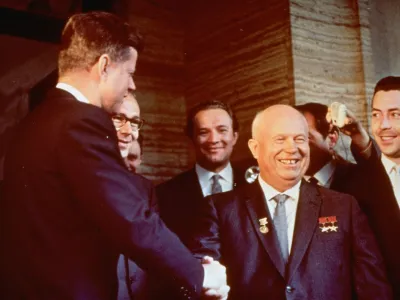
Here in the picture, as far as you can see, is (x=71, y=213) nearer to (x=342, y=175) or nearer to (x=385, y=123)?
(x=385, y=123)

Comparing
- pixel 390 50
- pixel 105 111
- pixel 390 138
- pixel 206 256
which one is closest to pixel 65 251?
pixel 105 111

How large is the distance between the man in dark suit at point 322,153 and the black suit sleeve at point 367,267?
979 mm

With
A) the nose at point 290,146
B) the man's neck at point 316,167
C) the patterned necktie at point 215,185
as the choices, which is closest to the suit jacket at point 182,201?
the patterned necktie at point 215,185

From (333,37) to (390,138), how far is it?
2589 millimetres

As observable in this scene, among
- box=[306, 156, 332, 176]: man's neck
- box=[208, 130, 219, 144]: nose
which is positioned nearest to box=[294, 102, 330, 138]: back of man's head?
box=[306, 156, 332, 176]: man's neck

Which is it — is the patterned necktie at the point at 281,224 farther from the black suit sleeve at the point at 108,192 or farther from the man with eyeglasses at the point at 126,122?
the man with eyeglasses at the point at 126,122

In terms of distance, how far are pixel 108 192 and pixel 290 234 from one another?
129cm

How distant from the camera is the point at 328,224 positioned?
118 inches

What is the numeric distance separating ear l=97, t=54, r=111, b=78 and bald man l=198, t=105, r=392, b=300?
1.15 m

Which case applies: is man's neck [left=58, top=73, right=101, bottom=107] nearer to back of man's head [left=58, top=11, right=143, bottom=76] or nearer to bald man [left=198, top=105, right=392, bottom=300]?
back of man's head [left=58, top=11, right=143, bottom=76]

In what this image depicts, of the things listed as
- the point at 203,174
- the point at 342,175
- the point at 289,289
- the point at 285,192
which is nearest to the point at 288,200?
the point at 285,192

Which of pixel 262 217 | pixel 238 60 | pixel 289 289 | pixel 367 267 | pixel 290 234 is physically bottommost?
pixel 289 289

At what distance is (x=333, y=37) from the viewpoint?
18.5 ft

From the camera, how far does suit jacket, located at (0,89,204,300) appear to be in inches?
84.8
